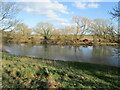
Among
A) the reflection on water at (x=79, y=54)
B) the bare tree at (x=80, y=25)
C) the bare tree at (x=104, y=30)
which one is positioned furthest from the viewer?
the bare tree at (x=80, y=25)

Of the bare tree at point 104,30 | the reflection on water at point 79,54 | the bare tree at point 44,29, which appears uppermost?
the bare tree at point 44,29

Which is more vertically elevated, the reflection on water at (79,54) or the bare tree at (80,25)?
the bare tree at (80,25)

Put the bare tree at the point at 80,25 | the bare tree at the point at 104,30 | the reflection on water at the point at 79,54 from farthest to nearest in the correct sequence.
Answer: the bare tree at the point at 80,25
the reflection on water at the point at 79,54
the bare tree at the point at 104,30

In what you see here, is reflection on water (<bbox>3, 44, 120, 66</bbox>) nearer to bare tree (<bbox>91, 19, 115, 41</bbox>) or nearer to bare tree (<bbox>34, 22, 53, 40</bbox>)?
bare tree (<bbox>91, 19, 115, 41</bbox>)

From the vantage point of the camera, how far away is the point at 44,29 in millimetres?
44688

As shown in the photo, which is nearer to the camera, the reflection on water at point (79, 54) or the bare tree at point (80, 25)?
the reflection on water at point (79, 54)

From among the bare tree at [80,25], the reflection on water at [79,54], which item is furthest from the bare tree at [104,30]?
the bare tree at [80,25]

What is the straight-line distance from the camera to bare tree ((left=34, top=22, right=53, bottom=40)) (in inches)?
1742

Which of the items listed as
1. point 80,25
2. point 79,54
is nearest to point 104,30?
point 79,54

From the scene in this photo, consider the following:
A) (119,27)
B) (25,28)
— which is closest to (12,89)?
(119,27)

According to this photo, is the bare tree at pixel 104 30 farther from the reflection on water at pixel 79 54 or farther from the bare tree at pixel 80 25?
the bare tree at pixel 80 25

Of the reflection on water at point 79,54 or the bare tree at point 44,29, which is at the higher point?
the bare tree at point 44,29

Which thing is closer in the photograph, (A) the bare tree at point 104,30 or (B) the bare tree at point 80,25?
(A) the bare tree at point 104,30

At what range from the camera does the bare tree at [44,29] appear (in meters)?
44.2
